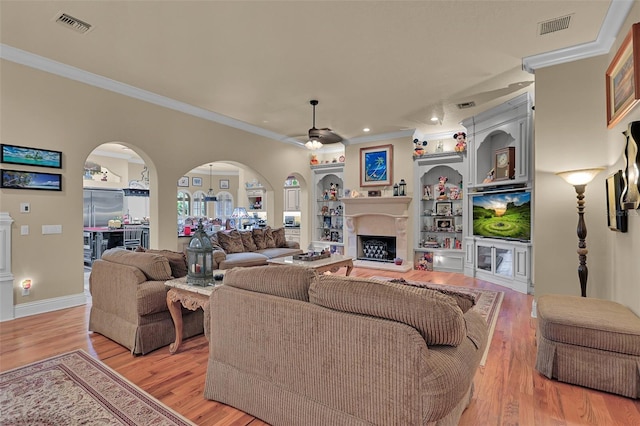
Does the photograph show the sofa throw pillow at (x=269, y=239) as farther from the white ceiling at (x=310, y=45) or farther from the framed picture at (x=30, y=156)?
the framed picture at (x=30, y=156)

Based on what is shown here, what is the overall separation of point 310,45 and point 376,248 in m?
5.10

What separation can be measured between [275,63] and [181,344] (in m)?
3.23

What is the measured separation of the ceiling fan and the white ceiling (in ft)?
1.48

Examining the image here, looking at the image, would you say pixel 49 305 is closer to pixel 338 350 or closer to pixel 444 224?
pixel 338 350

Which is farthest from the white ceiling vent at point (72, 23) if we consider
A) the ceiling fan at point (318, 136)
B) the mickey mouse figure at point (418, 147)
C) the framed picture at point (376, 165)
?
the mickey mouse figure at point (418, 147)

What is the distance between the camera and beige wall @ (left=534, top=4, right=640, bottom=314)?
3295 millimetres

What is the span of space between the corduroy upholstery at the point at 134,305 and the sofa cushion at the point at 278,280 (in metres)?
1.14

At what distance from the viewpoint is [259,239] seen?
6.27 m

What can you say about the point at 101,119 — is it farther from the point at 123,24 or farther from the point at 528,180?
the point at 528,180

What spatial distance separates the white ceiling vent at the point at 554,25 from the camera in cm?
296

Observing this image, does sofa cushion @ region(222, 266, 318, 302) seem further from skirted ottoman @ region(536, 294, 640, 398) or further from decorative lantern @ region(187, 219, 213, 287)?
skirted ottoman @ region(536, 294, 640, 398)

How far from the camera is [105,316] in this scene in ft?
10.2

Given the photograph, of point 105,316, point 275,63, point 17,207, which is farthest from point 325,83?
point 17,207

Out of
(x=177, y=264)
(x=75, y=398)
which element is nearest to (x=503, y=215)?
(x=177, y=264)
